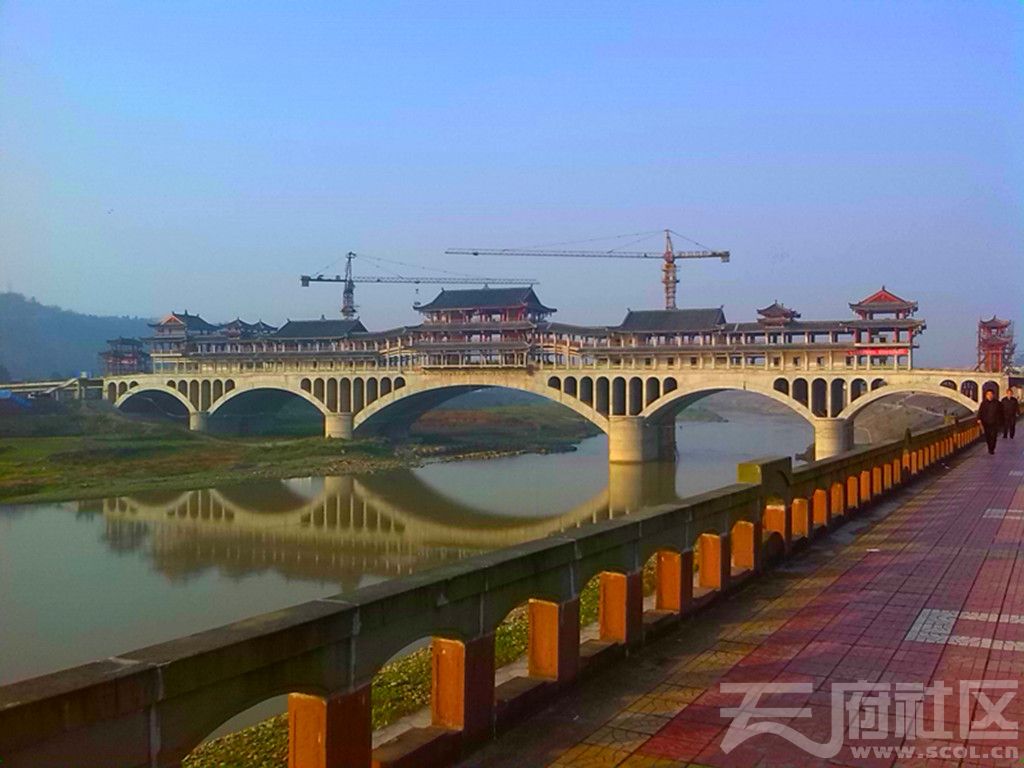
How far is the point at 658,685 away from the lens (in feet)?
22.0

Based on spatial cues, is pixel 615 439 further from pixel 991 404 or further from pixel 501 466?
pixel 991 404

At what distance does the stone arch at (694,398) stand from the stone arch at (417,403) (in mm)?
3780

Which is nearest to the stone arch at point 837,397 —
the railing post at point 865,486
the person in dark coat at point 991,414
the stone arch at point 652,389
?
the stone arch at point 652,389

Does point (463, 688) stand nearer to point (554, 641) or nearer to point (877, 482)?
point (554, 641)

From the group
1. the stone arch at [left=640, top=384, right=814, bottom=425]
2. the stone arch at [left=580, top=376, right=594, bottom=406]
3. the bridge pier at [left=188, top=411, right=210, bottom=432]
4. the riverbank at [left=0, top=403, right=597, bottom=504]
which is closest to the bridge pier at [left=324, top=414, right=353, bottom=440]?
the riverbank at [left=0, top=403, right=597, bottom=504]

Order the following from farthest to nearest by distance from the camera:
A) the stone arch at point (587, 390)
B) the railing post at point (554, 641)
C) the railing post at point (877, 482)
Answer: the stone arch at point (587, 390)
the railing post at point (877, 482)
the railing post at point (554, 641)

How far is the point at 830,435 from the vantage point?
50.5m

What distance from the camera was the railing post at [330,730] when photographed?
467cm

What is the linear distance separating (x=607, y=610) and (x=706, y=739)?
6.30 feet

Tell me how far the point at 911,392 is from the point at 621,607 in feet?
155

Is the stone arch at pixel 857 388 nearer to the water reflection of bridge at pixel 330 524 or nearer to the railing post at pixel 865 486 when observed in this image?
the water reflection of bridge at pixel 330 524

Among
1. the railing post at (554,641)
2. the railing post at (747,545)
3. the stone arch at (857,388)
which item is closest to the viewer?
the railing post at (554,641)

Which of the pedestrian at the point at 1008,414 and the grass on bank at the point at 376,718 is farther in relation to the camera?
the pedestrian at the point at 1008,414

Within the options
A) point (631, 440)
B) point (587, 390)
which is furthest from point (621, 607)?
point (587, 390)
